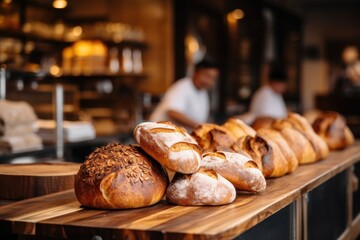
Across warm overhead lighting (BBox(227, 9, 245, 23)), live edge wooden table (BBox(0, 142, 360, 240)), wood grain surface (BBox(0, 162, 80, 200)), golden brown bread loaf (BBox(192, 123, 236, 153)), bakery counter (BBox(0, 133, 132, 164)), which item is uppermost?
warm overhead lighting (BBox(227, 9, 245, 23))

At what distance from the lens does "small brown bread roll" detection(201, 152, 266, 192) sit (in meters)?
1.82

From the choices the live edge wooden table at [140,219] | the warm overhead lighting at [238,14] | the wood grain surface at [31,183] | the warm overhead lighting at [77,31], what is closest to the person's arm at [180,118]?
the wood grain surface at [31,183]

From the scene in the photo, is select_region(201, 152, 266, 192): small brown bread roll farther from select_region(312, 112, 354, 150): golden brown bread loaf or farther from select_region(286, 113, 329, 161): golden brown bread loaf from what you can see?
select_region(312, 112, 354, 150): golden brown bread loaf

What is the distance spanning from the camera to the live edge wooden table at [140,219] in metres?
1.40

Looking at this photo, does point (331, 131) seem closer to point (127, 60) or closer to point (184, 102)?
point (184, 102)

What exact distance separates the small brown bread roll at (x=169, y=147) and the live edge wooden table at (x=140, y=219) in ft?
0.40

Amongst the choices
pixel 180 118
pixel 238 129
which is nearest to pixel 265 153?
pixel 238 129

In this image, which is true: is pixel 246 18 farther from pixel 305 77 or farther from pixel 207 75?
pixel 305 77

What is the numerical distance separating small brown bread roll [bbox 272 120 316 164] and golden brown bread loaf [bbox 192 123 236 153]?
0.37 meters

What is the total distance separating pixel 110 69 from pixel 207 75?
9.43 ft

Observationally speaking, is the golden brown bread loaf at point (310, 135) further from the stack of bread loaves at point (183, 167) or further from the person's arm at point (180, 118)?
the person's arm at point (180, 118)

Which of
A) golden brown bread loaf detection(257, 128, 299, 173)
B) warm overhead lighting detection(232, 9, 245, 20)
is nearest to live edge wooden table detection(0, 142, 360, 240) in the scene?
golden brown bread loaf detection(257, 128, 299, 173)

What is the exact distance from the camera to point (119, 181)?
5.32ft

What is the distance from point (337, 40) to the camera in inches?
599
